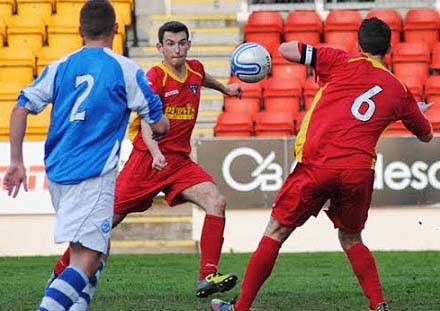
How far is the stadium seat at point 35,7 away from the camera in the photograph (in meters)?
19.8

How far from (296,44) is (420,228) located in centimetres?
783

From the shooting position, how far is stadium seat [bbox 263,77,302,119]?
17609mm

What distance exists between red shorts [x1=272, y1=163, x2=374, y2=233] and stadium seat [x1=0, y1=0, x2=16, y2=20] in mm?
12188

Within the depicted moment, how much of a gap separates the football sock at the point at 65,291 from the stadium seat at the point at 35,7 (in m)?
13.2

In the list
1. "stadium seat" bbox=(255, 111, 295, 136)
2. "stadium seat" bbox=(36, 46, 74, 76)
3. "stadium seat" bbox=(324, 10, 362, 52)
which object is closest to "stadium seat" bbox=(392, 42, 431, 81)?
"stadium seat" bbox=(324, 10, 362, 52)

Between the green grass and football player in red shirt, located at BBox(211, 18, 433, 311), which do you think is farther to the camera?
the green grass

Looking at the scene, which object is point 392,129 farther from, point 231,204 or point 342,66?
point 342,66

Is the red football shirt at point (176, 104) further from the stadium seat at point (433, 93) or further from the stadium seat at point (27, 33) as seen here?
the stadium seat at point (27, 33)

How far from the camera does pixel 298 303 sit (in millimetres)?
9391

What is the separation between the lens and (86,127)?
707 cm

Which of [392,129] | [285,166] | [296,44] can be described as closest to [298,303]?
[296,44]

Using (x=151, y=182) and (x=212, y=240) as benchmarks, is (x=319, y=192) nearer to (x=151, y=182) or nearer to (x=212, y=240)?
(x=212, y=240)

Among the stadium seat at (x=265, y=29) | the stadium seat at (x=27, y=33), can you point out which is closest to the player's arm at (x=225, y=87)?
the stadium seat at (x=265, y=29)

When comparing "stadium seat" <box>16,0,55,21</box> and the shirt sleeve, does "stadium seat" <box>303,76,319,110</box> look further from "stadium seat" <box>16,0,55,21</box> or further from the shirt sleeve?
the shirt sleeve
